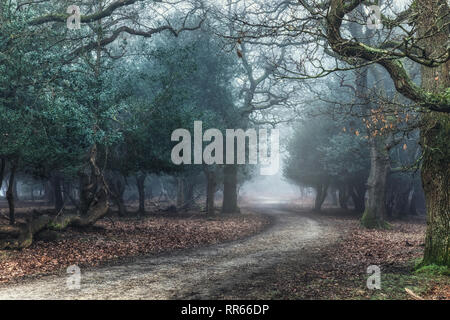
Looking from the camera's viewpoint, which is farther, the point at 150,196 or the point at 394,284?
the point at 150,196

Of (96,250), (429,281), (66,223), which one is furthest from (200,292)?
(66,223)

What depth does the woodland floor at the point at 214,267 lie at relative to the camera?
8164 mm

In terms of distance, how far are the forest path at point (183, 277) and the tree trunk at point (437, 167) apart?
4031mm

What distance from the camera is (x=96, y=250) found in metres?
13.7

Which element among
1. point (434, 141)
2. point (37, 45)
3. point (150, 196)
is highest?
point (37, 45)

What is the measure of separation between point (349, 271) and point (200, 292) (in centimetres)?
475

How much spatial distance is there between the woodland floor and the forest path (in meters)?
0.02

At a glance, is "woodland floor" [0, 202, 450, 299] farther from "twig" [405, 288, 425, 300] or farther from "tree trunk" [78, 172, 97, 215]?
"tree trunk" [78, 172, 97, 215]

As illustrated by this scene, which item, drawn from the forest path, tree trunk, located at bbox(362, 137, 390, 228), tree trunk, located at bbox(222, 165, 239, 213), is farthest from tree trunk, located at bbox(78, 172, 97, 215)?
tree trunk, located at bbox(362, 137, 390, 228)

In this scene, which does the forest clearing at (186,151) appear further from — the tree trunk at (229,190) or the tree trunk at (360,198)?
the tree trunk at (360,198)

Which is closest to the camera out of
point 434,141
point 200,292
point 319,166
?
point 200,292

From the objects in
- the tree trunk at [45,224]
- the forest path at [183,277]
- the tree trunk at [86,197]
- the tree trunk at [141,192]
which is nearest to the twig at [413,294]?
the forest path at [183,277]

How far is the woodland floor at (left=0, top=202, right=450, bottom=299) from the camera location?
8.16m

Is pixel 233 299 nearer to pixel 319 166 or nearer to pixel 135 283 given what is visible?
pixel 135 283
